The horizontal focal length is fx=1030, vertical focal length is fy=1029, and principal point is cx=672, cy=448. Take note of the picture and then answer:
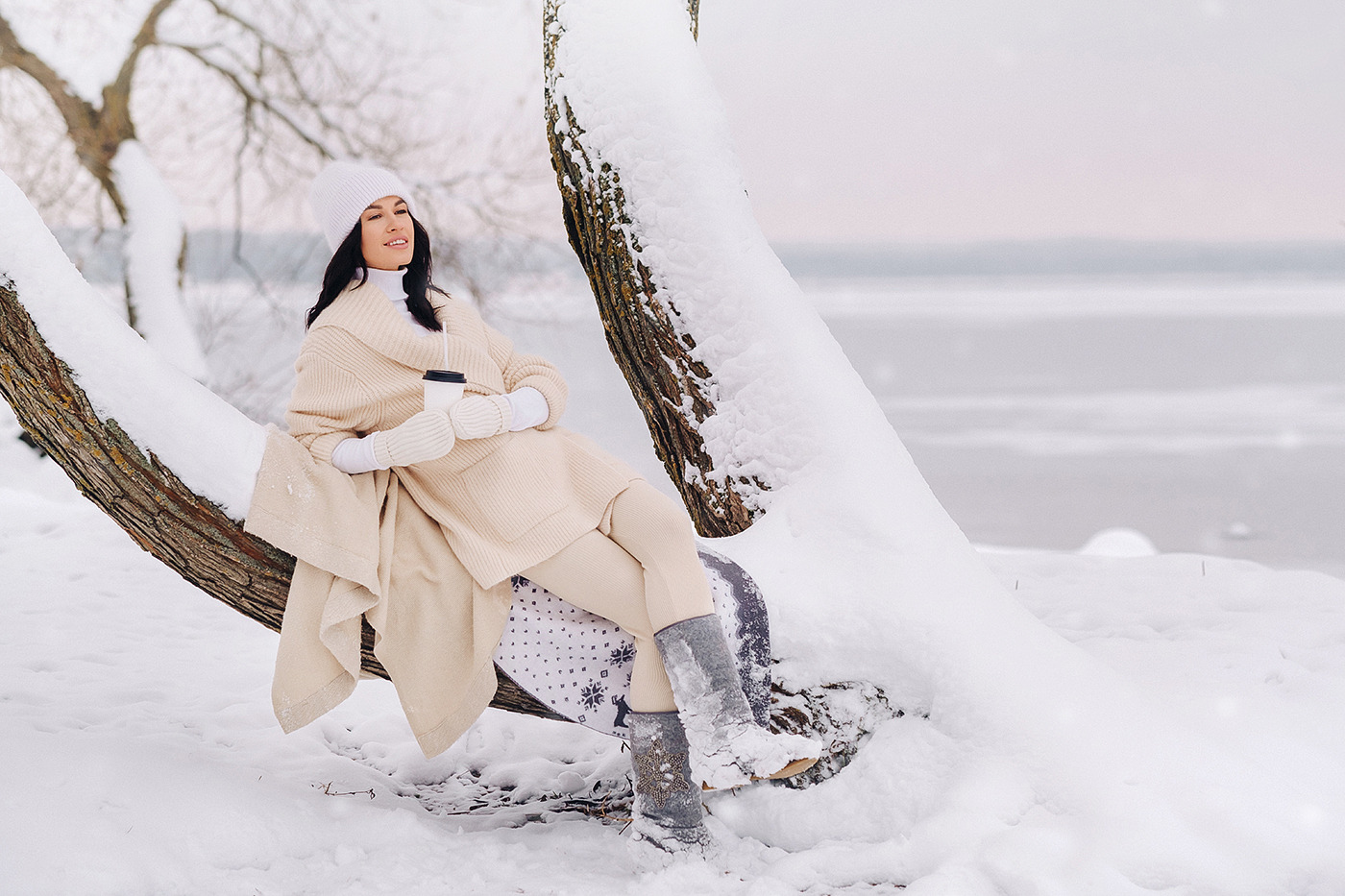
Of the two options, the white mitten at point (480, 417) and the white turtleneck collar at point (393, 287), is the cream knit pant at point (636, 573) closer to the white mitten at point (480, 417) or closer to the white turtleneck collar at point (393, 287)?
the white mitten at point (480, 417)


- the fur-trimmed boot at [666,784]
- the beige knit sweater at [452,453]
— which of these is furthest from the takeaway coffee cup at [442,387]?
the fur-trimmed boot at [666,784]

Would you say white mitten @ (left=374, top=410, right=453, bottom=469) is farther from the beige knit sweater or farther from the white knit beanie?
the white knit beanie

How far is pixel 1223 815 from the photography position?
2.43 meters

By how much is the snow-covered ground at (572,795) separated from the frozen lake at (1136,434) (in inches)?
253

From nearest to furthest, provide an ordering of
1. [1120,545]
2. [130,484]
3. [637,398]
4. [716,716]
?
[716,716] → [130,484] → [637,398] → [1120,545]

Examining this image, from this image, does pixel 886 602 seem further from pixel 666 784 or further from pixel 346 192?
pixel 346 192

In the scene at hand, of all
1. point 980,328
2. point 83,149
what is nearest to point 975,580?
point 83,149

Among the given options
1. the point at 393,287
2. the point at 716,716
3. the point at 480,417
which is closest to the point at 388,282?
the point at 393,287

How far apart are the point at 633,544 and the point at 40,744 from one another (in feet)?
5.71

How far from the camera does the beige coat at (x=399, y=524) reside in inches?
102

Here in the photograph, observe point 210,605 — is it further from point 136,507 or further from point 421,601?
point 421,601

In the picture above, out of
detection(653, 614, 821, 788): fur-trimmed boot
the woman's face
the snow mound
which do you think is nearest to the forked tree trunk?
detection(653, 614, 821, 788): fur-trimmed boot

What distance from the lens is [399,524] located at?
2.75 meters

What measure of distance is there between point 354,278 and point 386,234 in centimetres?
15
